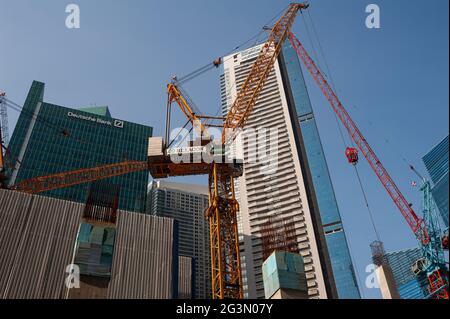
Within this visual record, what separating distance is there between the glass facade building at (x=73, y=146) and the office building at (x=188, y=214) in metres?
27.6

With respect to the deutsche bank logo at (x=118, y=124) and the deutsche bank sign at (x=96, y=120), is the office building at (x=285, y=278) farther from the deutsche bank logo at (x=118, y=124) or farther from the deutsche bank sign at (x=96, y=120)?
the deutsche bank sign at (x=96, y=120)

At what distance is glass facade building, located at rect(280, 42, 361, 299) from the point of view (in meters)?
128

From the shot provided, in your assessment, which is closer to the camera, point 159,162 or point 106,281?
point 106,281

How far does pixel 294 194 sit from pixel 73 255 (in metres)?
87.6

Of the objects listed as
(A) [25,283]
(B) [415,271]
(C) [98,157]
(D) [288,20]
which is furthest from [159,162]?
(C) [98,157]

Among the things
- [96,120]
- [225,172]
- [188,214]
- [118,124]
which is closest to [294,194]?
[188,214]

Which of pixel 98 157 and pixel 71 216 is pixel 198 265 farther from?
pixel 71 216

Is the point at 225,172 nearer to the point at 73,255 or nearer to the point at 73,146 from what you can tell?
the point at 73,255

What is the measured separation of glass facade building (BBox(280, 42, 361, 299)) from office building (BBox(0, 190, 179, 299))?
85.3m

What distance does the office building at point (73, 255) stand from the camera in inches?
1925

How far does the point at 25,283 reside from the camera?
158 ft

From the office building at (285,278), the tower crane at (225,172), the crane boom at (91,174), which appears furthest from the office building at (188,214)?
the office building at (285,278)
